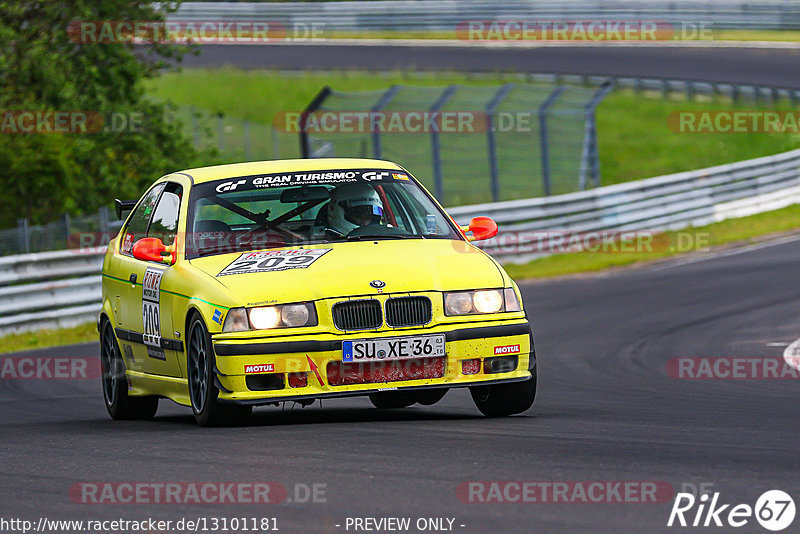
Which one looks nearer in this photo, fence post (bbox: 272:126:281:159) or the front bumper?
the front bumper

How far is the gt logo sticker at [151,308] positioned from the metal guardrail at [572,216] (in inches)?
319

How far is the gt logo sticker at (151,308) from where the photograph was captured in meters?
8.70

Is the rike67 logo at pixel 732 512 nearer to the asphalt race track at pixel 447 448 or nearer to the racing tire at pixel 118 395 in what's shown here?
the asphalt race track at pixel 447 448

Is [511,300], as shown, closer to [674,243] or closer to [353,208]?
[353,208]

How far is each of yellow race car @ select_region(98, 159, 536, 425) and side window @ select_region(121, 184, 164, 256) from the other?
18 centimetres

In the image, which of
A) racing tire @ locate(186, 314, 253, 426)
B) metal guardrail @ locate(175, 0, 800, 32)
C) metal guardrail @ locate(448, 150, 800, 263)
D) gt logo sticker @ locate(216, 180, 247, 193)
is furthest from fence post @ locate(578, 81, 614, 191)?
metal guardrail @ locate(175, 0, 800, 32)

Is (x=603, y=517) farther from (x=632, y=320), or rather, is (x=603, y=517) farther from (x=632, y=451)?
(x=632, y=320)

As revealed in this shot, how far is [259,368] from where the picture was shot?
7547 millimetres

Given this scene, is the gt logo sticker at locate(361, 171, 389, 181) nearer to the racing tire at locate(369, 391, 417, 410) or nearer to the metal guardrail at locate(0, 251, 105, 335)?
the racing tire at locate(369, 391, 417, 410)

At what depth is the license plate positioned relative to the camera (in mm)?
7590

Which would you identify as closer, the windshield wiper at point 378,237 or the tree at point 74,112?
the windshield wiper at point 378,237

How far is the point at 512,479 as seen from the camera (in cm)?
575

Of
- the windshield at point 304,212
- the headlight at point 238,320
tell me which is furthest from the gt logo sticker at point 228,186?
the headlight at point 238,320

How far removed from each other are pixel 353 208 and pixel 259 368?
1.55 m
